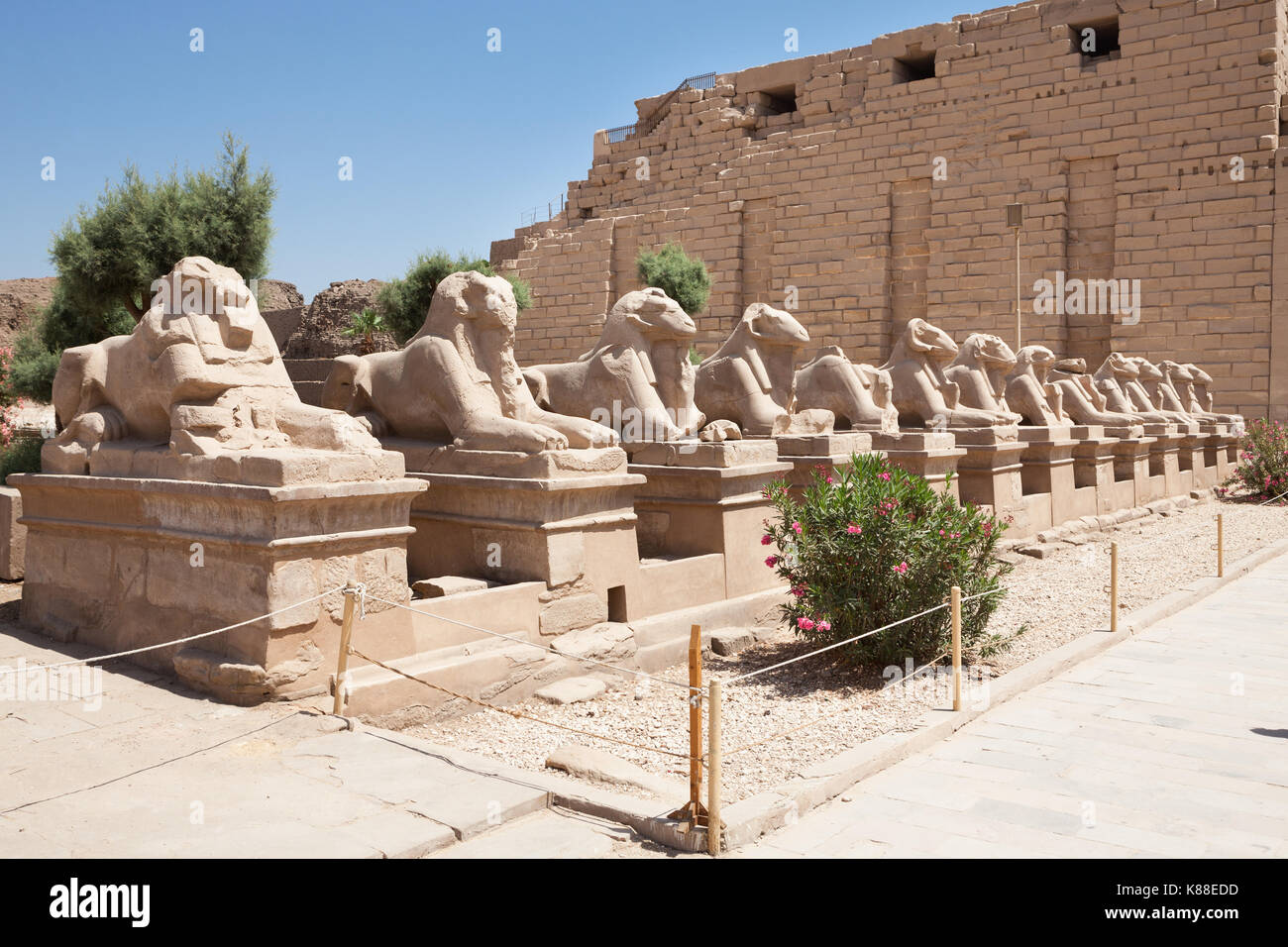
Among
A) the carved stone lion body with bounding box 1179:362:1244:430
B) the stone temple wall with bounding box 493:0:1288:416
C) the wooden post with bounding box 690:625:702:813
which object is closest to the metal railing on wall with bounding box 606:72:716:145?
the stone temple wall with bounding box 493:0:1288:416

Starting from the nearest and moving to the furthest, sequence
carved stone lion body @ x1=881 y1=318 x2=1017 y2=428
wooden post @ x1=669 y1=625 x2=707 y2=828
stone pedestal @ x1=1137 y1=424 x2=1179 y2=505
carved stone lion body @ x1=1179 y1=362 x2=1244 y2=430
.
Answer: wooden post @ x1=669 y1=625 x2=707 y2=828 → carved stone lion body @ x1=881 y1=318 x2=1017 y2=428 → stone pedestal @ x1=1137 y1=424 x2=1179 y2=505 → carved stone lion body @ x1=1179 y1=362 x2=1244 y2=430

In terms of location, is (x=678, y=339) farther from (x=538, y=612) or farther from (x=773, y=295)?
(x=773, y=295)

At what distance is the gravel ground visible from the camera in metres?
4.14

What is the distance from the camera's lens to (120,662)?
488 centimetres

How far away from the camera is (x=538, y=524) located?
5270 mm

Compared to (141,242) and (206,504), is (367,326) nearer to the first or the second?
(141,242)

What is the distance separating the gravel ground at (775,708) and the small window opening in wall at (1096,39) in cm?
1571

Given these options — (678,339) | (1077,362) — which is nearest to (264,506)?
(678,339)

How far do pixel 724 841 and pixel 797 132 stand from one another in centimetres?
2242

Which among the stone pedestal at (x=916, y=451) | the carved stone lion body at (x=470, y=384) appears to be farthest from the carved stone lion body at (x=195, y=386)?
the stone pedestal at (x=916, y=451)

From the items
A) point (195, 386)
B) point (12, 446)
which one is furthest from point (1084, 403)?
point (12, 446)

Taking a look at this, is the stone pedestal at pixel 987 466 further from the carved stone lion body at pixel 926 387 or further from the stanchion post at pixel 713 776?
the stanchion post at pixel 713 776

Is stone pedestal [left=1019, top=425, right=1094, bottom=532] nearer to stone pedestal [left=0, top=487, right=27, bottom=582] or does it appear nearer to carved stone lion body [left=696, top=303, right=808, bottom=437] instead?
carved stone lion body [left=696, top=303, right=808, bottom=437]

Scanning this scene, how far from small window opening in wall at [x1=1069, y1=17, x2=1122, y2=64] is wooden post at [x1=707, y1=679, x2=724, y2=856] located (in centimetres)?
2054
